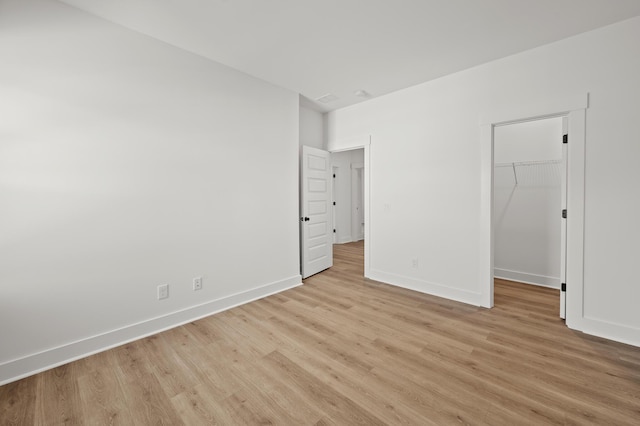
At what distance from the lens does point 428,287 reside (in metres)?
3.35

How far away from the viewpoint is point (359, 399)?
160 cm

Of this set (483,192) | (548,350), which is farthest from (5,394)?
(483,192)

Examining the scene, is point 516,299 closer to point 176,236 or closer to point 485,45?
point 485,45

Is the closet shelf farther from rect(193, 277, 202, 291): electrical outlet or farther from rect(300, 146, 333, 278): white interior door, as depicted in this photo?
rect(193, 277, 202, 291): electrical outlet

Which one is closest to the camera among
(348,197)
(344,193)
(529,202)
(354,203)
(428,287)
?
(428,287)

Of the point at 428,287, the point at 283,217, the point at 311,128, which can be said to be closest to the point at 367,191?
the point at 283,217

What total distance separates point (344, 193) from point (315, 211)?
3.23 meters

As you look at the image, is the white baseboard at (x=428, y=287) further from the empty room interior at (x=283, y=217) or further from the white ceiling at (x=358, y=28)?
the white ceiling at (x=358, y=28)

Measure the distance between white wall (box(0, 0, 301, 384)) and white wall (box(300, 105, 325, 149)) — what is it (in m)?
1.13

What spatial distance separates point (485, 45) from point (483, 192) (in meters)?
1.47

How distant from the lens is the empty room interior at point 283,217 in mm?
1722

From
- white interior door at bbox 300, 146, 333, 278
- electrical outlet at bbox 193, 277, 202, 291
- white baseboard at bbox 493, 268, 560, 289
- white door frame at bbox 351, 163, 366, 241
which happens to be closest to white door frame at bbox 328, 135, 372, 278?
white interior door at bbox 300, 146, 333, 278

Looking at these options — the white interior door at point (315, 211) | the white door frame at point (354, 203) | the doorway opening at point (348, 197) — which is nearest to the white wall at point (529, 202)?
the white interior door at point (315, 211)

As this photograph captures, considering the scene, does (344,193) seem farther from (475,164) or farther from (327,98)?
(475,164)
